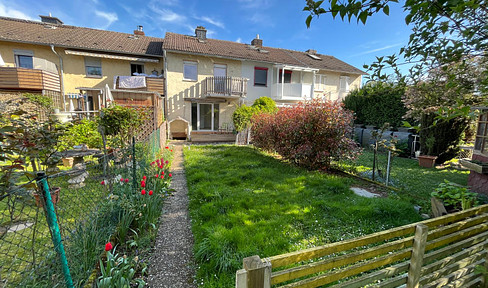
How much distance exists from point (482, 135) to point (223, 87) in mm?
12867

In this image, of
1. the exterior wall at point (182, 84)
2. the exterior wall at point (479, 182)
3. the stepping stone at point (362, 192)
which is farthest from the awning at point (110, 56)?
the exterior wall at point (479, 182)

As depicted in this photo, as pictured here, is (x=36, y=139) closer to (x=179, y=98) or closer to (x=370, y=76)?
(x=370, y=76)

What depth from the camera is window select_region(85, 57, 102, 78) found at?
46.4ft

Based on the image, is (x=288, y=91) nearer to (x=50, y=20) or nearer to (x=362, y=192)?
(x=362, y=192)

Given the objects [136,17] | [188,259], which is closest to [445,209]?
[188,259]

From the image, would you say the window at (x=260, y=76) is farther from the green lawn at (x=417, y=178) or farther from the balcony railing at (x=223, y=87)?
the green lawn at (x=417, y=178)

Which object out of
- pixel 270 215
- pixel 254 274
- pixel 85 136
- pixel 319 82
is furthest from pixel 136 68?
pixel 254 274

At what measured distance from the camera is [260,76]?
57.6 feet

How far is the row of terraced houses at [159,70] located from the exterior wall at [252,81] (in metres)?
0.08

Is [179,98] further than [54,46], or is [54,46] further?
[179,98]

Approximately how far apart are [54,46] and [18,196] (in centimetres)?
1614

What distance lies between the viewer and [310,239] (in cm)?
329

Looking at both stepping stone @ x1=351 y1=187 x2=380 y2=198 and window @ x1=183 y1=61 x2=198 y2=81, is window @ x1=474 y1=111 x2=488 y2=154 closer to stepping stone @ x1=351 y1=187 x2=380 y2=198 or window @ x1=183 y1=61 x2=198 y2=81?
stepping stone @ x1=351 y1=187 x2=380 y2=198

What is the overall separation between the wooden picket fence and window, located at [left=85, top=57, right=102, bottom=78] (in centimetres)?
1704
